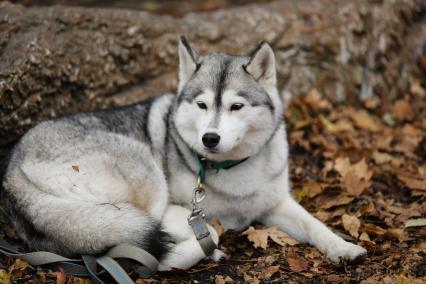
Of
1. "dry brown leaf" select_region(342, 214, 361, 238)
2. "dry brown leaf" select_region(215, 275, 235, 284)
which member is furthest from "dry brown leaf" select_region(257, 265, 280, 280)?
"dry brown leaf" select_region(342, 214, 361, 238)

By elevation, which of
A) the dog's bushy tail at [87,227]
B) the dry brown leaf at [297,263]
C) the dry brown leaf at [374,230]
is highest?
the dog's bushy tail at [87,227]

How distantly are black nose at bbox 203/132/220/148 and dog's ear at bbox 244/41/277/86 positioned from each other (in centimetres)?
77

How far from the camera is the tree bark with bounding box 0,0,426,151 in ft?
16.6

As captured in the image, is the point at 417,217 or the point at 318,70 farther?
the point at 318,70

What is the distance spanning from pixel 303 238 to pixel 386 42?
4270 mm

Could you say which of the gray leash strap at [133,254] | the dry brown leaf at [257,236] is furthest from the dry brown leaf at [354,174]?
the gray leash strap at [133,254]

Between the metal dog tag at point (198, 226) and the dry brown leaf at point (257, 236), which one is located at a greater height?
the metal dog tag at point (198, 226)

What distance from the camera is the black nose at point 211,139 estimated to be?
3.79 metres

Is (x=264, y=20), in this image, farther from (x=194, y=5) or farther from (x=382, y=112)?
(x=382, y=112)

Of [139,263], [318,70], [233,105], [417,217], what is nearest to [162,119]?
[233,105]

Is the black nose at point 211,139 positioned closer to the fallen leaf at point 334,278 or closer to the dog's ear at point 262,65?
the dog's ear at point 262,65

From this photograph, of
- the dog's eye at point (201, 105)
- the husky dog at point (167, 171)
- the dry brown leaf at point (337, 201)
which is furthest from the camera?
the dry brown leaf at point (337, 201)

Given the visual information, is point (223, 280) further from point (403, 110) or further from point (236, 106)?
point (403, 110)

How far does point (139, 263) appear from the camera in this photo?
11.7ft
